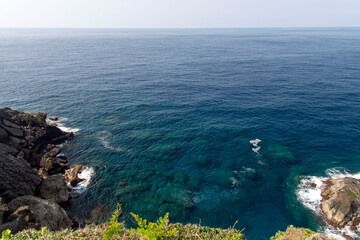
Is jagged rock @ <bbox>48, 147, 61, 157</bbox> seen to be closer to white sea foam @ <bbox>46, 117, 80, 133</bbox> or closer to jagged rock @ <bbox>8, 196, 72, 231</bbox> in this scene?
white sea foam @ <bbox>46, 117, 80, 133</bbox>

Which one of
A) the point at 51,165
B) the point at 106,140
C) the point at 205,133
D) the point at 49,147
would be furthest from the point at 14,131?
the point at 205,133

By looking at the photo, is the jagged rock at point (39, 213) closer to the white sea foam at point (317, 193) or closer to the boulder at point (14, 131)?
the boulder at point (14, 131)

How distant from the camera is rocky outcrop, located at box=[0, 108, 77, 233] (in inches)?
1256

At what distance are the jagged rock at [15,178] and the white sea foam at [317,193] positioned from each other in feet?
182

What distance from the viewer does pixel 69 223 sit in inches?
1441

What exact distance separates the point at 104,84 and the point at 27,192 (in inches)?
2891

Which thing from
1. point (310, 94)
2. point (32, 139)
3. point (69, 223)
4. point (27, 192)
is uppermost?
point (310, 94)

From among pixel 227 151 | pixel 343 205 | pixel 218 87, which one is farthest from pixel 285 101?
pixel 343 205

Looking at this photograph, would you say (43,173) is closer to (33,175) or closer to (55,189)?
(33,175)

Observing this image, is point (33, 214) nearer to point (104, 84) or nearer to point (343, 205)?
point (343, 205)

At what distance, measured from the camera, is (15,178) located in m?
40.9

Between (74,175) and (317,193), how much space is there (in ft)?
178

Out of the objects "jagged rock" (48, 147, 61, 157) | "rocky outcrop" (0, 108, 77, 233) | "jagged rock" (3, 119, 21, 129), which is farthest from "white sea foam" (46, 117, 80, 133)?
"jagged rock" (3, 119, 21, 129)

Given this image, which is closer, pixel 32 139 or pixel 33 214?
pixel 33 214
